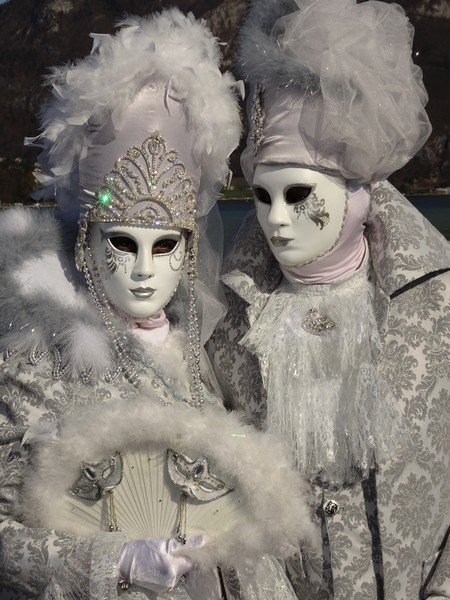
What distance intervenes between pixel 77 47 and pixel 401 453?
4212cm

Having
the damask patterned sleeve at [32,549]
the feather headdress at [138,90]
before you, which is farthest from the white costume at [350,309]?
the damask patterned sleeve at [32,549]

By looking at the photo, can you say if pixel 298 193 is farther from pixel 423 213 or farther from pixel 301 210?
pixel 423 213

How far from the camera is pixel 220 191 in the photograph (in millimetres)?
2533

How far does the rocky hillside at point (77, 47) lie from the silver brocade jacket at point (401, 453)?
96.0 feet

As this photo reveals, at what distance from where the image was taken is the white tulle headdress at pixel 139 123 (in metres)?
2.26

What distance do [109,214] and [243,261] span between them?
0.53 meters

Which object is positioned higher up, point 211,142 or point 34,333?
point 211,142

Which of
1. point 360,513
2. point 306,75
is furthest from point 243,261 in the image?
point 360,513

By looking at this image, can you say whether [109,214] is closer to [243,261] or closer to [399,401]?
[243,261]

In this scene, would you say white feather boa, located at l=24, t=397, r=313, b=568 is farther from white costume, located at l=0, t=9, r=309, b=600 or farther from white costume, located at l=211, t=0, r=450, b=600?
white costume, located at l=211, t=0, r=450, b=600

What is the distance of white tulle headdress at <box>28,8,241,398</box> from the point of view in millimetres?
2260

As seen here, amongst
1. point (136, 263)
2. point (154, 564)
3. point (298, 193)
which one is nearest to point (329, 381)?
point (298, 193)

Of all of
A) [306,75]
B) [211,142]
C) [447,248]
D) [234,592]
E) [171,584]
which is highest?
[306,75]

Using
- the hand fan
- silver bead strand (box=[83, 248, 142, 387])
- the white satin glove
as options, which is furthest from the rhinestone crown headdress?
the white satin glove
